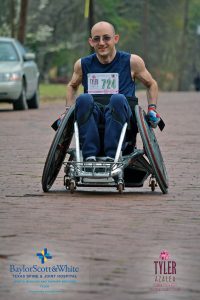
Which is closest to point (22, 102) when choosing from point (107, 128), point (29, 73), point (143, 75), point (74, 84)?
point (29, 73)

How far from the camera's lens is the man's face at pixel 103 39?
1117 cm

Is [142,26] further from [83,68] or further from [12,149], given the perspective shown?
[83,68]

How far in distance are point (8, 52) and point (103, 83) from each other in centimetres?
1905

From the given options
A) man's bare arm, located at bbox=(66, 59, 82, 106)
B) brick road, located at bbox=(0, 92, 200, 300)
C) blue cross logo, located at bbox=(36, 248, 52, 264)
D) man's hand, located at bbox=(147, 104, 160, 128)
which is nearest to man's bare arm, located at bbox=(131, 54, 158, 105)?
man's hand, located at bbox=(147, 104, 160, 128)

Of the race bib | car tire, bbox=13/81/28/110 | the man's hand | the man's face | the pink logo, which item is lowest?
car tire, bbox=13/81/28/110

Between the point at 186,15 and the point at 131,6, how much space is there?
9.60 metres

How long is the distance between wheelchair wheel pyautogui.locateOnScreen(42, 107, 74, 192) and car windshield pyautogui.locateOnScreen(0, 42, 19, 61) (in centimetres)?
1845

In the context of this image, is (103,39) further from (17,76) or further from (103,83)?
(17,76)

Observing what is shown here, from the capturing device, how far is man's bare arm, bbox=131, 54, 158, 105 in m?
11.2

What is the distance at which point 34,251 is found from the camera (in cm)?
721

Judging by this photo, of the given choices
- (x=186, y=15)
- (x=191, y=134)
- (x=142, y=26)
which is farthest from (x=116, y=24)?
(x=191, y=134)

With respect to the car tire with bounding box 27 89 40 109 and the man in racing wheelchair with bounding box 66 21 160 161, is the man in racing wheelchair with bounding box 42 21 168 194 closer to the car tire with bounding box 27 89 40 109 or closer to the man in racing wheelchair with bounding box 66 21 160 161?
the man in racing wheelchair with bounding box 66 21 160 161

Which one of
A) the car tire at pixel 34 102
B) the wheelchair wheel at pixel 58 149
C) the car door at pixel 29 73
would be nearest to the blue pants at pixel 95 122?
the wheelchair wheel at pixel 58 149

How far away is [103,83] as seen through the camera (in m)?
10.9
